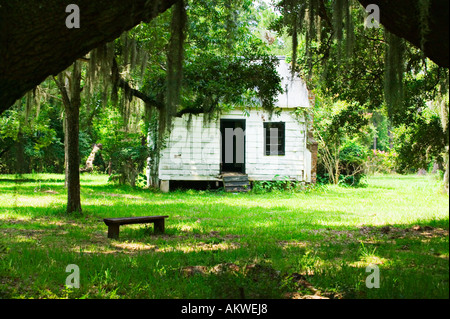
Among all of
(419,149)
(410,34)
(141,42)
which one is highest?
(141,42)

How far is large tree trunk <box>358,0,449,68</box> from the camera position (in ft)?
10.2

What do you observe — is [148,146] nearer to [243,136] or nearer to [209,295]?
[243,136]

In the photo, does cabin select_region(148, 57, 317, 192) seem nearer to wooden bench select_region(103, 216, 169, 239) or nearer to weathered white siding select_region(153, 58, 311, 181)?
weathered white siding select_region(153, 58, 311, 181)

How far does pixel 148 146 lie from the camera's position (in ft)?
54.7

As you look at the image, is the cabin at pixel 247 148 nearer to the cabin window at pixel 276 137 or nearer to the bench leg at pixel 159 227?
the cabin window at pixel 276 137

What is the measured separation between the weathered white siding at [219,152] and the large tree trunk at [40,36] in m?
13.1

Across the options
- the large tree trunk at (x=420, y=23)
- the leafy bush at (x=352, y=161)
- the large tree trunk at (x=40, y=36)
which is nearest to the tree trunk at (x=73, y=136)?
the large tree trunk at (x=40, y=36)

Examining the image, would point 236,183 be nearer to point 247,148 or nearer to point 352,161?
point 247,148

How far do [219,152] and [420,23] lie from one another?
13555 millimetres

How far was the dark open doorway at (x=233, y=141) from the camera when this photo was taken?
17.2 m

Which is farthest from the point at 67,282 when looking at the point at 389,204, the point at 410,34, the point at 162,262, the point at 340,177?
the point at 340,177

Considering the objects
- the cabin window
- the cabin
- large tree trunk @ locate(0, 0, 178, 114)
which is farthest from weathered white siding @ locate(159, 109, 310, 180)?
large tree trunk @ locate(0, 0, 178, 114)

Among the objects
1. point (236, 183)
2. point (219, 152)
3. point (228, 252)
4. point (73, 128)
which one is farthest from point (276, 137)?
point (228, 252)

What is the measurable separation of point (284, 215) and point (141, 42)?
543 cm
